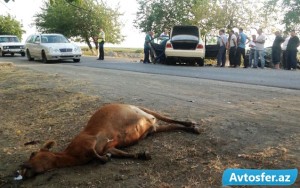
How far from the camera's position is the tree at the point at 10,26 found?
58.1m

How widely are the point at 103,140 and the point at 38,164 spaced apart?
70cm

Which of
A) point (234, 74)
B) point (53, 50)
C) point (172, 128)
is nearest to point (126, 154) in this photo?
point (172, 128)

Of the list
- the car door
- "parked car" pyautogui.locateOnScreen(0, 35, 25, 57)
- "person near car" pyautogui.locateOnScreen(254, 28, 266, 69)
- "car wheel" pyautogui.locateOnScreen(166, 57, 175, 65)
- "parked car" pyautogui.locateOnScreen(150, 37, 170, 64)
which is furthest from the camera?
"parked car" pyautogui.locateOnScreen(0, 35, 25, 57)

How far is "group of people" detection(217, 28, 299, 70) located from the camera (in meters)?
17.4

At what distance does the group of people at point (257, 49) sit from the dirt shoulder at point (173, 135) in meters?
9.93

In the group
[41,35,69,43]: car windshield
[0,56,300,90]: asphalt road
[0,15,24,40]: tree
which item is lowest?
[0,56,300,90]: asphalt road

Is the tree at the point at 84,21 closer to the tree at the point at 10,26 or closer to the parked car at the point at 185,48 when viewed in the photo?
the tree at the point at 10,26

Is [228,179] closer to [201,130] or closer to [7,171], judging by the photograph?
[201,130]

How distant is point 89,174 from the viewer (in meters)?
3.79

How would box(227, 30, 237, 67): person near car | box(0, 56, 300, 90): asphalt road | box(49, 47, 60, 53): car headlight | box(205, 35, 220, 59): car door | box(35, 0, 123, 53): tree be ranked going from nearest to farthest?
box(0, 56, 300, 90): asphalt road, box(227, 30, 237, 67): person near car, box(205, 35, 220, 59): car door, box(49, 47, 60, 53): car headlight, box(35, 0, 123, 53): tree

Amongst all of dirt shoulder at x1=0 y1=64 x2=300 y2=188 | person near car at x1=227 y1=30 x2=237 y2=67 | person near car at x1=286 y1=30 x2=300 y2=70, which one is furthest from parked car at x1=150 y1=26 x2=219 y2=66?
dirt shoulder at x1=0 y1=64 x2=300 y2=188

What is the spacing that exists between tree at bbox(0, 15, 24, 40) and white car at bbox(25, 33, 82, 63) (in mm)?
37953

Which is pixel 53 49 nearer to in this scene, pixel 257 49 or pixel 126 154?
pixel 257 49

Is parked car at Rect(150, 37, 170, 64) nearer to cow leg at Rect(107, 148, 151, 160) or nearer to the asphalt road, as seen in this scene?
the asphalt road
